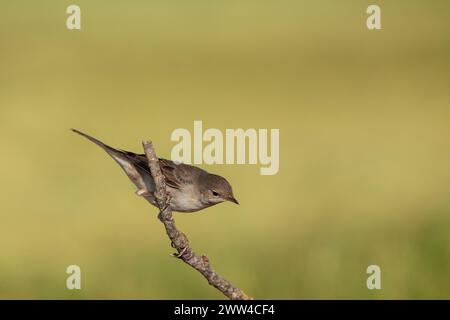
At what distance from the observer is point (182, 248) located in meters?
5.26

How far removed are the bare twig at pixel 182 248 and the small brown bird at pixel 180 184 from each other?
157 centimetres

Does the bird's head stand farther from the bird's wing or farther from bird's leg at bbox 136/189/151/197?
bird's leg at bbox 136/189/151/197

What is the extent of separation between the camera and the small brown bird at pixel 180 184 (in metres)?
7.05

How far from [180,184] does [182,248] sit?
1999 mm

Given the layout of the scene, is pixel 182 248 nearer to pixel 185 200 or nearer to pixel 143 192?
pixel 143 192

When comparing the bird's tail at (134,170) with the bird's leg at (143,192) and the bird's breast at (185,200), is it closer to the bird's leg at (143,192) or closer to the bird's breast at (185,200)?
the bird's leg at (143,192)

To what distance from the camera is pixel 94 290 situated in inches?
392

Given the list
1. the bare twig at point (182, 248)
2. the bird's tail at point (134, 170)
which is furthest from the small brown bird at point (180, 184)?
the bare twig at point (182, 248)

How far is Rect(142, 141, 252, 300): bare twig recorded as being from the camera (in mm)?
5020

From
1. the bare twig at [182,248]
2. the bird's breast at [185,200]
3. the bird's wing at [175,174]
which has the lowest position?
the bare twig at [182,248]

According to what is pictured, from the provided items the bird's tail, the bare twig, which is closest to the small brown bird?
the bird's tail

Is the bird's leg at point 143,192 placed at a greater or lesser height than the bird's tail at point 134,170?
lesser

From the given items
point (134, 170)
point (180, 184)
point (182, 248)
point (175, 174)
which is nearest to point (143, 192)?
point (134, 170)

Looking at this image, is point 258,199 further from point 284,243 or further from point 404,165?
point 404,165
